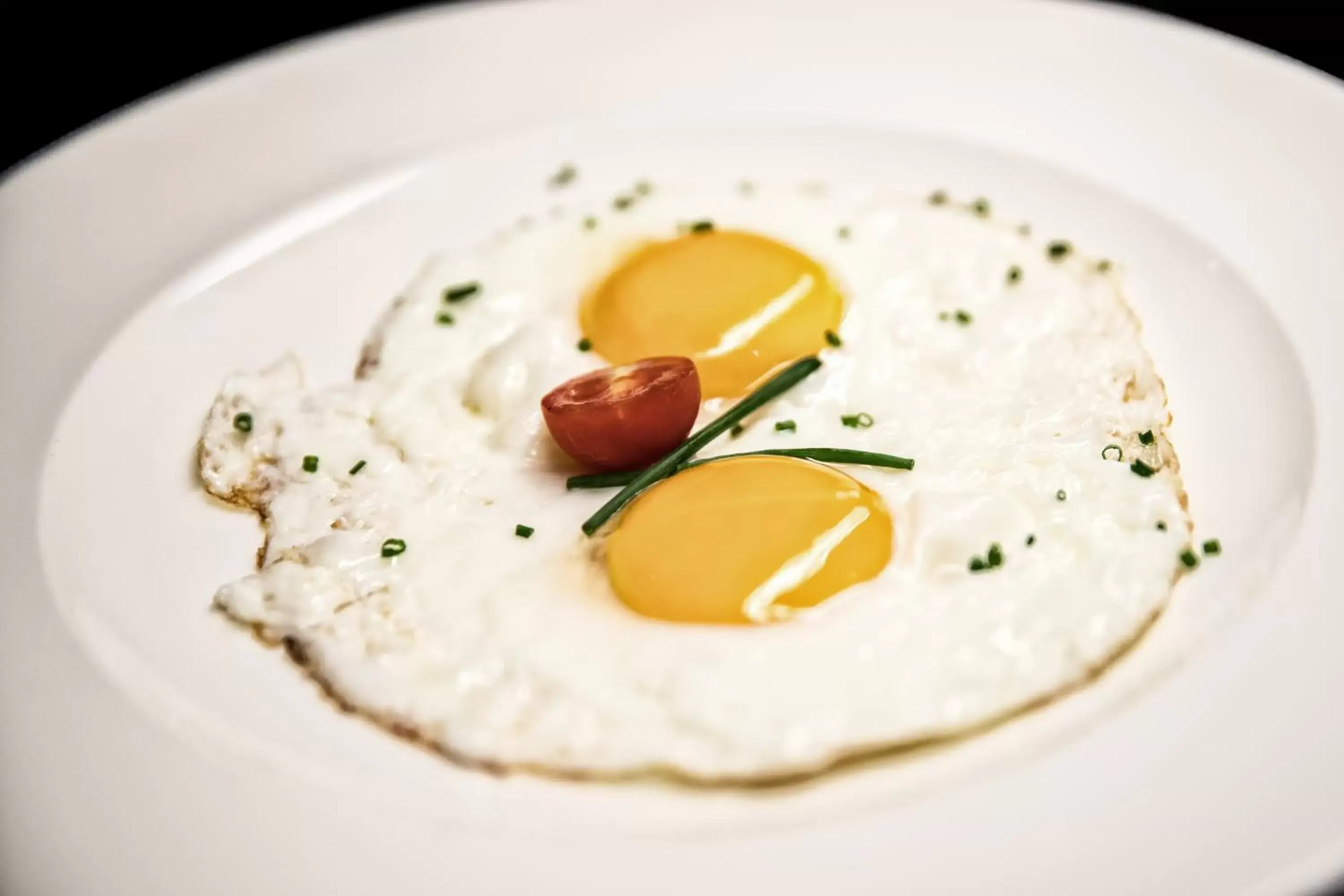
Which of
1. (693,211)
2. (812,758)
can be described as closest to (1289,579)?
(812,758)

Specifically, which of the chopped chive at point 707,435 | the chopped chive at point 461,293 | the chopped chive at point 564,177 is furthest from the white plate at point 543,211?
the chopped chive at point 707,435

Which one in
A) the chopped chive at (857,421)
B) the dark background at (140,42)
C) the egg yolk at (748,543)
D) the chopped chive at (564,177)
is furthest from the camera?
the dark background at (140,42)

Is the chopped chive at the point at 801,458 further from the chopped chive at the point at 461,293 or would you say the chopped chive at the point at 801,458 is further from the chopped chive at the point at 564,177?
the chopped chive at the point at 564,177

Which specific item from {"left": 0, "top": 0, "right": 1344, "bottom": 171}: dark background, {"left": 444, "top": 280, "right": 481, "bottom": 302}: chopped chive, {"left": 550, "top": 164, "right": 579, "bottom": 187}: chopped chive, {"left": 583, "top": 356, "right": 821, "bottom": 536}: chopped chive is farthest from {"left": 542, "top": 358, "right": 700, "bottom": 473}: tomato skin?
{"left": 0, "top": 0, "right": 1344, "bottom": 171}: dark background

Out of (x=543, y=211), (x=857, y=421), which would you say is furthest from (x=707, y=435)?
(x=543, y=211)

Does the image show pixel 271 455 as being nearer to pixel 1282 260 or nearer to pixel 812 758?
pixel 812 758

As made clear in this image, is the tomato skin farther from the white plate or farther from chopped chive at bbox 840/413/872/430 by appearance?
the white plate
